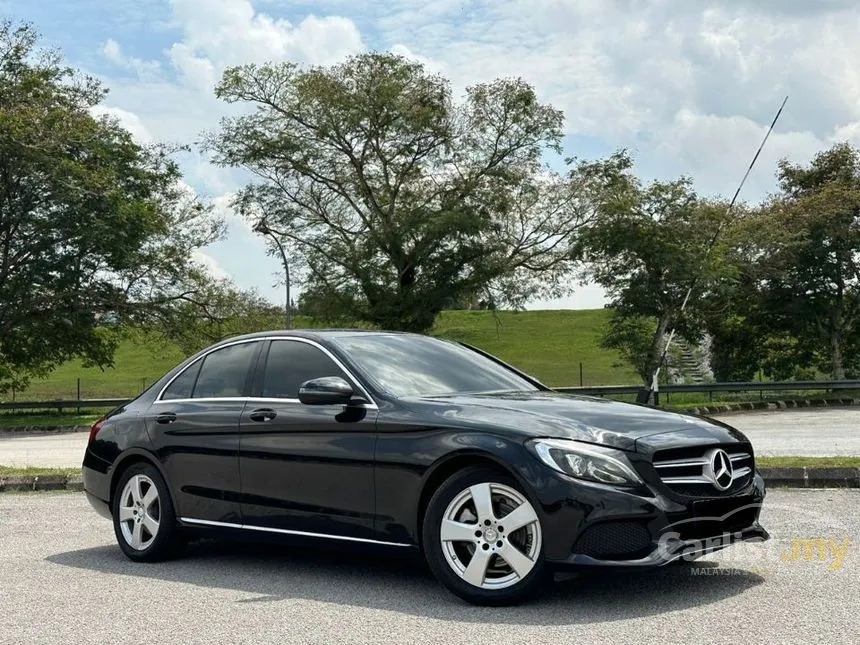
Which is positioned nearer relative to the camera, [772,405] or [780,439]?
[780,439]

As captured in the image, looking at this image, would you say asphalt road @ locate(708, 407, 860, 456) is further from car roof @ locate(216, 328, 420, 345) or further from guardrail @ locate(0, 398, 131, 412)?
guardrail @ locate(0, 398, 131, 412)

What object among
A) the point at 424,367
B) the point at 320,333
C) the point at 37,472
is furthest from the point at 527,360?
the point at 424,367

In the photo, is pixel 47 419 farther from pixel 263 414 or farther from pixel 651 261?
pixel 263 414

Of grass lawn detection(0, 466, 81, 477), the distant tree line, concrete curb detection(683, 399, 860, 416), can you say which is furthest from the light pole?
grass lawn detection(0, 466, 81, 477)

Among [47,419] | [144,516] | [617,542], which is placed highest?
[617,542]

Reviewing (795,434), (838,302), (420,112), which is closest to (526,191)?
(420,112)

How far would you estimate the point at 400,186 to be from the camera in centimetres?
3969

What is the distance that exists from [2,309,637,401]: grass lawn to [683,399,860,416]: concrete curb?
24.7 meters

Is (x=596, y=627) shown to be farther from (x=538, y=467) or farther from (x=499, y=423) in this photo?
(x=499, y=423)

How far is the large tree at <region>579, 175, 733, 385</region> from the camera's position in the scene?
3141cm

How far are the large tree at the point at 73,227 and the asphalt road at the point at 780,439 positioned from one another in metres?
6.60

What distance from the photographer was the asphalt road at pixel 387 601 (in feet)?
16.9

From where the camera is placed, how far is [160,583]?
681 centimetres

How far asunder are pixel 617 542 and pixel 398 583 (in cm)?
155
